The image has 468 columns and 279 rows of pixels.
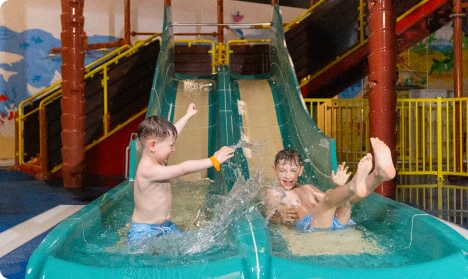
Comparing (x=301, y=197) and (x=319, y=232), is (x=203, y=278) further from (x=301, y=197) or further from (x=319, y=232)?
(x=301, y=197)

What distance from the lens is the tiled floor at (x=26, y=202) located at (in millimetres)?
3172

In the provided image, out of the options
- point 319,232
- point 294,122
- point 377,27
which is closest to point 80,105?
point 294,122

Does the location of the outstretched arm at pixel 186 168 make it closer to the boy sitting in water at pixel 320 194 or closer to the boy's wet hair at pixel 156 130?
the boy's wet hair at pixel 156 130

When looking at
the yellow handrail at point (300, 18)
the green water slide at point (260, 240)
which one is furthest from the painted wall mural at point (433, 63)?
the green water slide at point (260, 240)

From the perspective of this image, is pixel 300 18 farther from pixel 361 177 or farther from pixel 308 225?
pixel 361 177

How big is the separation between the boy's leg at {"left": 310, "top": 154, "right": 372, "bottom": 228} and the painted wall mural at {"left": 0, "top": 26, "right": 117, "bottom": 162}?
7.41m

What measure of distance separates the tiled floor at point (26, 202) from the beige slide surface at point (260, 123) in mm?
1761

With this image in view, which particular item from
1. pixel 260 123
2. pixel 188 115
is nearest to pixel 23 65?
pixel 260 123

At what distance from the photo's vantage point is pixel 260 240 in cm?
233

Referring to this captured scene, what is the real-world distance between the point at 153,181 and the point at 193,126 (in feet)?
9.32

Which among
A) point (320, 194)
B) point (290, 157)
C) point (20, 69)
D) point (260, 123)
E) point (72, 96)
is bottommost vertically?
point (320, 194)

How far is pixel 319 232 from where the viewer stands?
3.10 m

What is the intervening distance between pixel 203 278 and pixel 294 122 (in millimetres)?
3505

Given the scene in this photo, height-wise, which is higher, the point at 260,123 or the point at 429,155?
the point at 260,123
